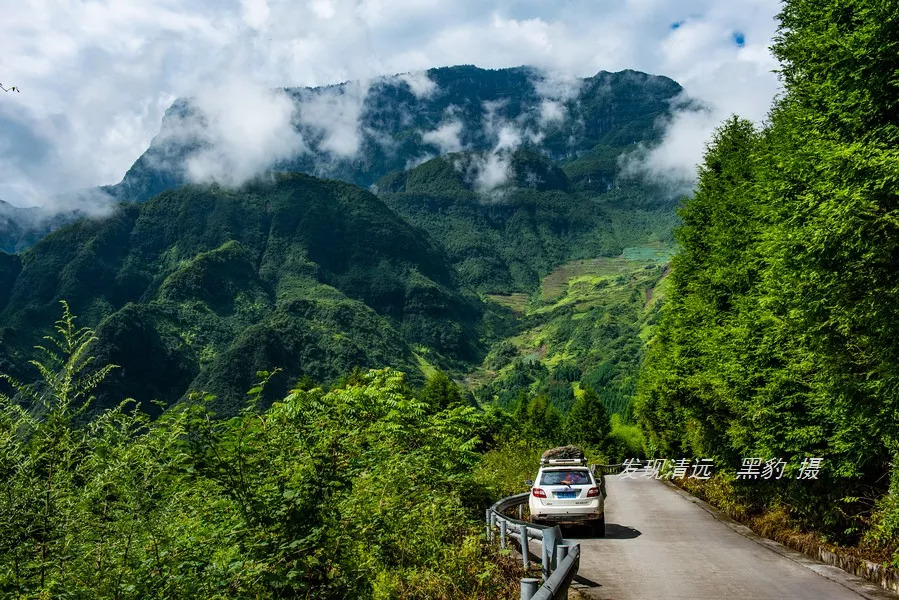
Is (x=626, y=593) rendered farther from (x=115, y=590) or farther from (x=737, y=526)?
(x=737, y=526)

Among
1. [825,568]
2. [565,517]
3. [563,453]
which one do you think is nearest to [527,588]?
[825,568]

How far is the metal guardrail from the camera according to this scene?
4945 mm

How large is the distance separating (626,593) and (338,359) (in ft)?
620

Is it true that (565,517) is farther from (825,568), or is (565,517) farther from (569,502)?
(825,568)

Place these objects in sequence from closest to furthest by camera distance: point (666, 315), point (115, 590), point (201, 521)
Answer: point (115, 590) < point (201, 521) < point (666, 315)

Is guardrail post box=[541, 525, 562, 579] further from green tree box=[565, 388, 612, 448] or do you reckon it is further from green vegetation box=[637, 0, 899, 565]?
green tree box=[565, 388, 612, 448]

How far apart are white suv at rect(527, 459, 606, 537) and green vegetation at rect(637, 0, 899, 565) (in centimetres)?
421

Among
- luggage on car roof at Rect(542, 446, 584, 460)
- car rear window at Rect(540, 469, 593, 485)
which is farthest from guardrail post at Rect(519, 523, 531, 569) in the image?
luggage on car roof at Rect(542, 446, 584, 460)

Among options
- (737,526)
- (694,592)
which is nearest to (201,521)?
(694,592)

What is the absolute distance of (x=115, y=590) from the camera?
4758mm

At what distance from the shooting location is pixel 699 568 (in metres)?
11.3

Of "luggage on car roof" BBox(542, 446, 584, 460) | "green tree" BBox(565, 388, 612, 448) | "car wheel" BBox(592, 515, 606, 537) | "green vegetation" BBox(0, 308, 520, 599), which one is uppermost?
"green vegetation" BBox(0, 308, 520, 599)

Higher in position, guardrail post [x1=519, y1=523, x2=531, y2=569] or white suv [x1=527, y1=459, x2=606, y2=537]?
guardrail post [x1=519, y1=523, x2=531, y2=569]

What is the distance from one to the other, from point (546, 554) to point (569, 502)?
7499 millimetres
